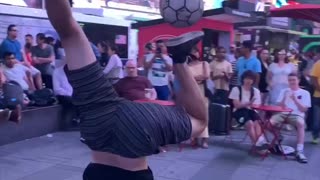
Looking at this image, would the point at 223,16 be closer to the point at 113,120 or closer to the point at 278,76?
the point at 278,76

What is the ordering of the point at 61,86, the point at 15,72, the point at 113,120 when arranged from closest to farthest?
the point at 113,120 → the point at 15,72 → the point at 61,86

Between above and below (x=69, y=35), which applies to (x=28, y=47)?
below

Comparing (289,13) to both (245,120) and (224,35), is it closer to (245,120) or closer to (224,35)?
(245,120)

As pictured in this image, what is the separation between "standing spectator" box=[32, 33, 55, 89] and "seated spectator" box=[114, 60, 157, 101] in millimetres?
2886

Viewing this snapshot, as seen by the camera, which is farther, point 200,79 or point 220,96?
point 220,96

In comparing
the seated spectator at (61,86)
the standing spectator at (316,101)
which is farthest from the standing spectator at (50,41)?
the standing spectator at (316,101)

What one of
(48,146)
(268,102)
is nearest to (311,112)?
(268,102)

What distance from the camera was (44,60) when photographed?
10.5 m

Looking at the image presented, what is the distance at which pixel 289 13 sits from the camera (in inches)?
458

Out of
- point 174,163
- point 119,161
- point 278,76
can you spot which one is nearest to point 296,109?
point 174,163

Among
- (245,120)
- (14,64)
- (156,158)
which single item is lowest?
(156,158)

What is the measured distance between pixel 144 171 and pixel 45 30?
9763mm

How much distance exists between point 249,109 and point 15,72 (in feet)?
13.1

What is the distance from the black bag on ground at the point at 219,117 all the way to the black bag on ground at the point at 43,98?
282 centimetres
